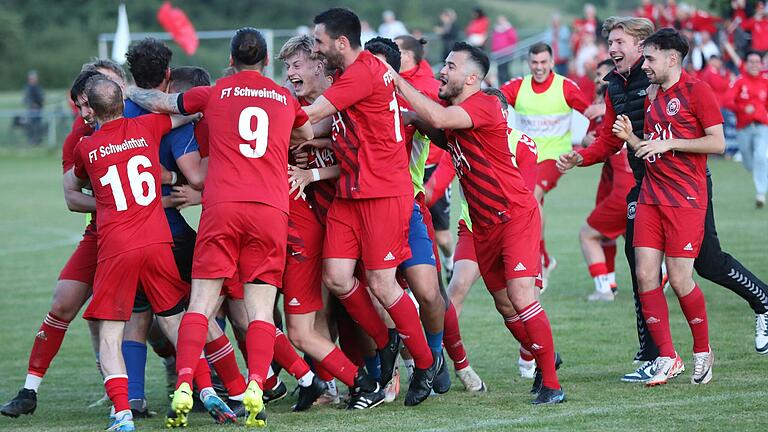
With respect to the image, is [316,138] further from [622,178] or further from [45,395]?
[622,178]

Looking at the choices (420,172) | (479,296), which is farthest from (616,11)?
(420,172)

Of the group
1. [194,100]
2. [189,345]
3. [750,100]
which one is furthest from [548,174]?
[750,100]

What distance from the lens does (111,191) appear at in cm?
647

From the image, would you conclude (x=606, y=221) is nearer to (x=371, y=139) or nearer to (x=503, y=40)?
(x=371, y=139)

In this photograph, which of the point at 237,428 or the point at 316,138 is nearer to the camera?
the point at 237,428

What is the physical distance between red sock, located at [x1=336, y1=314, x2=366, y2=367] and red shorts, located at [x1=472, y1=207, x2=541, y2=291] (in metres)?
0.97

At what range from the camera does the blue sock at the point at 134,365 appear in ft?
22.9

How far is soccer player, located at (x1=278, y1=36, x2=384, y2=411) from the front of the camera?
22.7 ft

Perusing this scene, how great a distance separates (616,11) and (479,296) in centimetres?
3894

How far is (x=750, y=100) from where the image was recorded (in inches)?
696

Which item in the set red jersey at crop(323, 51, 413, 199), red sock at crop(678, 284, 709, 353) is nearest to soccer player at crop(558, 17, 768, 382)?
red sock at crop(678, 284, 709, 353)

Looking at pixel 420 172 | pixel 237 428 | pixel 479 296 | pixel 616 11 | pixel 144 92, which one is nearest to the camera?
pixel 237 428

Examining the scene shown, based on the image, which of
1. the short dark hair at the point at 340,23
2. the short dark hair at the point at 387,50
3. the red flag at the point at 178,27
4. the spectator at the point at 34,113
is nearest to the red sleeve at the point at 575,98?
the short dark hair at the point at 387,50

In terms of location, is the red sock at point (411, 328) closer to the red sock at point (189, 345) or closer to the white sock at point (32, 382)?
the red sock at point (189, 345)
